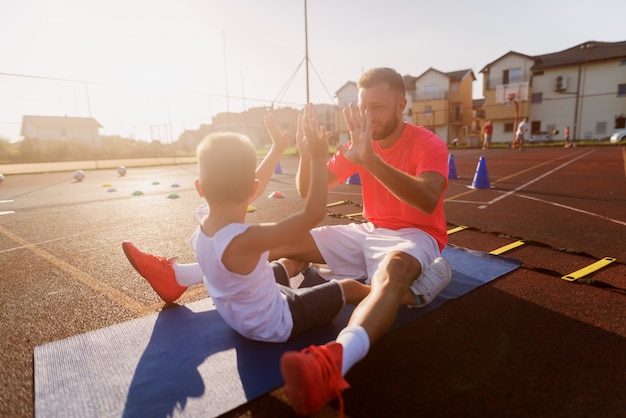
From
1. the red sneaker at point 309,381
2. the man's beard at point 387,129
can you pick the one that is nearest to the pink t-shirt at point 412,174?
the man's beard at point 387,129

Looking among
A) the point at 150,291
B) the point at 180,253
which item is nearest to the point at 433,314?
the point at 150,291

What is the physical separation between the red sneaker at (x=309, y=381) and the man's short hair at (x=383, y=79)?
2.13 metres

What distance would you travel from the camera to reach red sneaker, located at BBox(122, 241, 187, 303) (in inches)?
109

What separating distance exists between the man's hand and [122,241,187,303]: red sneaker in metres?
1.65

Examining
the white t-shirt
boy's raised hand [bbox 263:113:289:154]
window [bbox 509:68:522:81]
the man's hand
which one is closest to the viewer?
the white t-shirt

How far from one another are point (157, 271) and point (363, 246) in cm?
160

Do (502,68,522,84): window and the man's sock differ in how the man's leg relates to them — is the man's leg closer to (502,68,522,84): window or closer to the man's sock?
the man's sock

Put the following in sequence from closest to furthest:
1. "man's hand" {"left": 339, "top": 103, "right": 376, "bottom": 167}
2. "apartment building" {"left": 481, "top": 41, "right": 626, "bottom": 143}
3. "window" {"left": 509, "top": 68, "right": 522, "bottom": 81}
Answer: "man's hand" {"left": 339, "top": 103, "right": 376, "bottom": 167}, "apartment building" {"left": 481, "top": 41, "right": 626, "bottom": 143}, "window" {"left": 509, "top": 68, "right": 522, "bottom": 81}

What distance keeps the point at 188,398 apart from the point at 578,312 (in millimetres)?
2603

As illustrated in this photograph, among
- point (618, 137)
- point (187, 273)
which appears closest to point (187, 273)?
point (187, 273)

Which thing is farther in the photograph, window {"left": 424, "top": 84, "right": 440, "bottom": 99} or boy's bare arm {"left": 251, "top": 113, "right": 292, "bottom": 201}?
window {"left": 424, "top": 84, "right": 440, "bottom": 99}

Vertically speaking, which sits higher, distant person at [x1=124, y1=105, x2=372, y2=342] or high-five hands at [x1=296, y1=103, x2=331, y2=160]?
high-five hands at [x1=296, y1=103, x2=331, y2=160]

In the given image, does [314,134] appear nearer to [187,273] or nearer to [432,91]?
[187,273]

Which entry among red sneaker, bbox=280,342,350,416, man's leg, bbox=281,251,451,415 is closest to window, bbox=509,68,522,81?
man's leg, bbox=281,251,451,415
